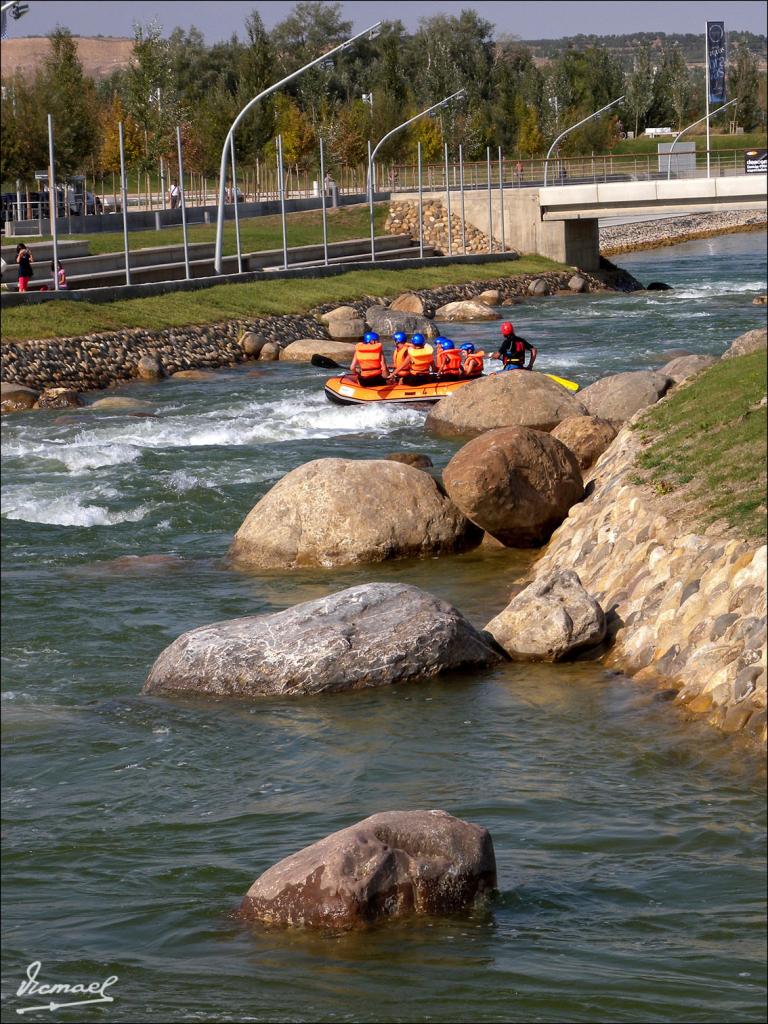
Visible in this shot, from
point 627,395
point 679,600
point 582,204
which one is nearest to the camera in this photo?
point 679,600

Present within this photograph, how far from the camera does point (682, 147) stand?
70.1 meters

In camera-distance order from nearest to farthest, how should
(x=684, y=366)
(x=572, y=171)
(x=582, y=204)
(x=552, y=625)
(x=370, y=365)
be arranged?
1. (x=552, y=625)
2. (x=684, y=366)
3. (x=370, y=365)
4. (x=582, y=204)
5. (x=572, y=171)

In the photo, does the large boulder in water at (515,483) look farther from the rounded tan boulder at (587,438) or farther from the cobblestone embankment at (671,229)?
the cobblestone embankment at (671,229)

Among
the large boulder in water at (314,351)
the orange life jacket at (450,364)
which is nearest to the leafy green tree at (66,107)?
the large boulder in water at (314,351)

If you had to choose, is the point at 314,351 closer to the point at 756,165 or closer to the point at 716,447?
the point at 716,447

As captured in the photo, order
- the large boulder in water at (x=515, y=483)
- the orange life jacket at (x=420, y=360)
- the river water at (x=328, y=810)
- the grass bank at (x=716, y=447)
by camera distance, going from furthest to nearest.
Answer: the orange life jacket at (x=420, y=360), the large boulder in water at (x=515, y=483), the grass bank at (x=716, y=447), the river water at (x=328, y=810)

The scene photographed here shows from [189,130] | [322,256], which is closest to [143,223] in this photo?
[322,256]

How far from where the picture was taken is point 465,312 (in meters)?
49.0

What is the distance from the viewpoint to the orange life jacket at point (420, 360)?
90.0 ft

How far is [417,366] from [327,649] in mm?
16404

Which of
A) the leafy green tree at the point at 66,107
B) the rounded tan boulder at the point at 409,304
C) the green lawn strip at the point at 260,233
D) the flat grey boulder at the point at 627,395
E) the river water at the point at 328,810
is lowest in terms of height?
the river water at the point at 328,810

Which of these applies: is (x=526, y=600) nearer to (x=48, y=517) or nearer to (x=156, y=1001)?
(x=48, y=517)

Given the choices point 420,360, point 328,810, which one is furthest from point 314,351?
point 328,810

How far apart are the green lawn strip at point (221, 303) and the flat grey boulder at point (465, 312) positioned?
84.3 inches
